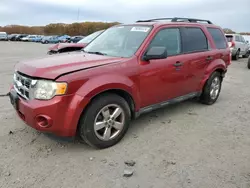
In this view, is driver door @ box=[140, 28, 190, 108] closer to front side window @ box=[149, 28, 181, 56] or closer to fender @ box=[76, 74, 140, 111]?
front side window @ box=[149, 28, 181, 56]

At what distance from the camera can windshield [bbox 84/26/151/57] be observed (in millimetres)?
3814

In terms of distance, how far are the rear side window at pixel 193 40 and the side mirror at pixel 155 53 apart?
1024mm

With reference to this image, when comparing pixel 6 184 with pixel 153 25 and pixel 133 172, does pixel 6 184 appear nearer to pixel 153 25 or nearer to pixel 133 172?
pixel 133 172

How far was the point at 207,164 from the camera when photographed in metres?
3.03

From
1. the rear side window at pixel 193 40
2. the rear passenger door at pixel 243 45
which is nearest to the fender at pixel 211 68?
the rear side window at pixel 193 40

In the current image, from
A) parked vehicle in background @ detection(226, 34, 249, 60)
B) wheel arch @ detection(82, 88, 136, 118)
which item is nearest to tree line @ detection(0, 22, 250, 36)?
parked vehicle in background @ detection(226, 34, 249, 60)

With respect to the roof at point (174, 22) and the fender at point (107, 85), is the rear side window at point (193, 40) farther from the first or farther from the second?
the fender at point (107, 85)

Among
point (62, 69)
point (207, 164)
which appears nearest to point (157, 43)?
point (62, 69)

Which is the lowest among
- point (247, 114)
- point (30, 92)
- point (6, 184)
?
point (6, 184)

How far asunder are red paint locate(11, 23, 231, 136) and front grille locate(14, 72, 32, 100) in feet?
0.28

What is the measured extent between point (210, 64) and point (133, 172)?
10.5 ft

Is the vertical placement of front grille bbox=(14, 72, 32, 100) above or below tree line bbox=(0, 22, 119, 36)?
below

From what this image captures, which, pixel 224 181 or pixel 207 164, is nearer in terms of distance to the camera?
pixel 224 181

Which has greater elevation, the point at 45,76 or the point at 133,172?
the point at 45,76
